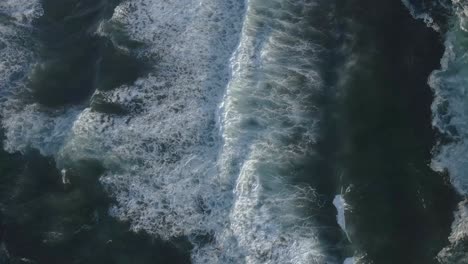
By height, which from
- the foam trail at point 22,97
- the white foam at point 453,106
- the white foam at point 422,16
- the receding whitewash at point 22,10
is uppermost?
the white foam at point 422,16

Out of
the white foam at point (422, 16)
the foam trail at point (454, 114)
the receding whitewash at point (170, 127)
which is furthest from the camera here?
the white foam at point (422, 16)

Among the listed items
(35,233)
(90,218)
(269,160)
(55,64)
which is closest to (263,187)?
(269,160)

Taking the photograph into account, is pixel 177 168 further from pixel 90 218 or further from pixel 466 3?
pixel 466 3

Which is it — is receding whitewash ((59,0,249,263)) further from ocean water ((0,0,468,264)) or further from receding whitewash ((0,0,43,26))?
receding whitewash ((0,0,43,26))

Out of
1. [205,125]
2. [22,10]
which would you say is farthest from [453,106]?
[22,10]

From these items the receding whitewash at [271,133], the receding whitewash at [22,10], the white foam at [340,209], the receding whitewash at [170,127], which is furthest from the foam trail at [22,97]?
the white foam at [340,209]

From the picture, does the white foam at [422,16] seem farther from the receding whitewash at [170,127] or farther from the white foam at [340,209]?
the white foam at [340,209]

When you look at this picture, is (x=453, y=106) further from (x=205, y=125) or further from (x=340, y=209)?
(x=205, y=125)

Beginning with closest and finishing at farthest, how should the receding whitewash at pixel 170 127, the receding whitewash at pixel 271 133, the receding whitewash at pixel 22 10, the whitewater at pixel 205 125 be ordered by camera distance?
the receding whitewash at pixel 271 133, the whitewater at pixel 205 125, the receding whitewash at pixel 170 127, the receding whitewash at pixel 22 10

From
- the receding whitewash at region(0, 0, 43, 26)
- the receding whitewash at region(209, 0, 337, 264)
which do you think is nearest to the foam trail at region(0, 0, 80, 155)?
the receding whitewash at region(0, 0, 43, 26)
